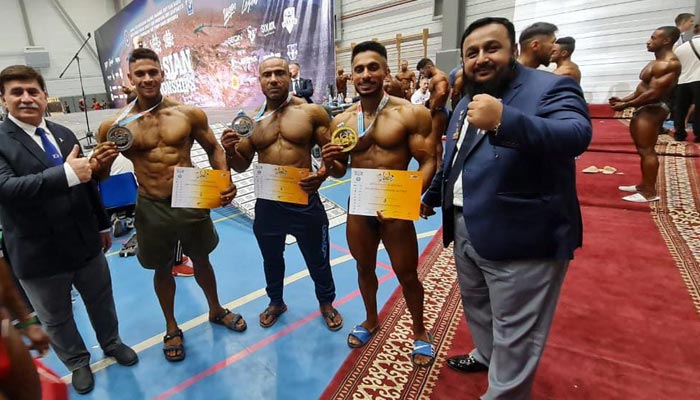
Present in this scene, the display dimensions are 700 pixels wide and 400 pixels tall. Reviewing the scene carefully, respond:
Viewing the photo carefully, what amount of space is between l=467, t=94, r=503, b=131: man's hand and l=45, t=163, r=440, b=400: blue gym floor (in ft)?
6.17

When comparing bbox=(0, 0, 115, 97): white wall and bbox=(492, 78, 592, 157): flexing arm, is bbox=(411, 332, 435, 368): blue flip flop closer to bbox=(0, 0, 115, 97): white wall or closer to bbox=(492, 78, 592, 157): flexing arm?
bbox=(492, 78, 592, 157): flexing arm

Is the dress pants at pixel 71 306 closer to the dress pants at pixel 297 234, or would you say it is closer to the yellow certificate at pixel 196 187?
the yellow certificate at pixel 196 187

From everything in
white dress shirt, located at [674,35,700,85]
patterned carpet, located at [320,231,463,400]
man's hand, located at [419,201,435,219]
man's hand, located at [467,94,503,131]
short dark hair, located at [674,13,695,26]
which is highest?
short dark hair, located at [674,13,695,26]

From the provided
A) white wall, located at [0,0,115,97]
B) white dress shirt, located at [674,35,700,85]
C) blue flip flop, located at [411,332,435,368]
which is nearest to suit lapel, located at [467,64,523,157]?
blue flip flop, located at [411,332,435,368]

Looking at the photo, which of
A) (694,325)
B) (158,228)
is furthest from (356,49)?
(694,325)

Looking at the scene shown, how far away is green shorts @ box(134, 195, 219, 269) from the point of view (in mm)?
2490

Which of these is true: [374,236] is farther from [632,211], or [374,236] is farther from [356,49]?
[632,211]

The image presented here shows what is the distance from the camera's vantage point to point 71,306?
7.79ft

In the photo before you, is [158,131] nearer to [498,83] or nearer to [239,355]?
[239,355]

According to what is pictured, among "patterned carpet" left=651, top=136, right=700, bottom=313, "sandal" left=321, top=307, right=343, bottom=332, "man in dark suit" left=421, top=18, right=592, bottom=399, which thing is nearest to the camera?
"man in dark suit" left=421, top=18, right=592, bottom=399

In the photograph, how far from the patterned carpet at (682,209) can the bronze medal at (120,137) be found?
13.9ft

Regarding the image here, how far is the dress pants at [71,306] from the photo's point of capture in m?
2.24

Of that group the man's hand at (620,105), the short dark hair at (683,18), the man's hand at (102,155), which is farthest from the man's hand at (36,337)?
the short dark hair at (683,18)

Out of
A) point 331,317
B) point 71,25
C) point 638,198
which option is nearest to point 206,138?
point 331,317
